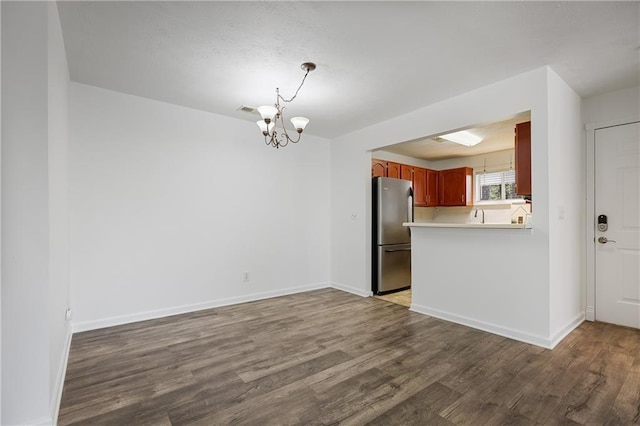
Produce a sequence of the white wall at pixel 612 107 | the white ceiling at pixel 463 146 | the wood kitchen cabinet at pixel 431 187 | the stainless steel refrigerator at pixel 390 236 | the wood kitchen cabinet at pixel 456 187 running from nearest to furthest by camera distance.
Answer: the white wall at pixel 612 107, the white ceiling at pixel 463 146, the stainless steel refrigerator at pixel 390 236, the wood kitchen cabinet at pixel 456 187, the wood kitchen cabinet at pixel 431 187

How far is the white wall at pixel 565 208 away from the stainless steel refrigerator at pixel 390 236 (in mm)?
2208

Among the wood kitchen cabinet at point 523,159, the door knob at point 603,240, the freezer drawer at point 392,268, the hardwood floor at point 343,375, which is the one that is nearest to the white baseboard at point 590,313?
the hardwood floor at point 343,375

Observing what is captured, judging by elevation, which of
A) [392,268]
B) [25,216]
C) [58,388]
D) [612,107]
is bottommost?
[58,388]

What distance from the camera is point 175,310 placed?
3.70 metres

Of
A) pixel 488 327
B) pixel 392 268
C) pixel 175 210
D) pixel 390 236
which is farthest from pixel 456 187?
pixel 175 210

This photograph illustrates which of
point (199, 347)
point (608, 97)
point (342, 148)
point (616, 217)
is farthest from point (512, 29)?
point (199, 347)

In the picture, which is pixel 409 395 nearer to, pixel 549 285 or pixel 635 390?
pixel 635 390

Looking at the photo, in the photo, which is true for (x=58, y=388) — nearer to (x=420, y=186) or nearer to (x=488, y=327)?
(x=488, y=327)

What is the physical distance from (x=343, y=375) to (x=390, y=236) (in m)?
2.85

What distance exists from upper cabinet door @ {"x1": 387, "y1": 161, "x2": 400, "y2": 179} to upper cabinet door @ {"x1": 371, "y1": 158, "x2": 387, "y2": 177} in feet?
0.38

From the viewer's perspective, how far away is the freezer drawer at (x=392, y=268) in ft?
15.4

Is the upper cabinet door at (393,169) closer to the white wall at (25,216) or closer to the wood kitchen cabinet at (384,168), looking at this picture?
the wood kitchen cabinet at (384,168)

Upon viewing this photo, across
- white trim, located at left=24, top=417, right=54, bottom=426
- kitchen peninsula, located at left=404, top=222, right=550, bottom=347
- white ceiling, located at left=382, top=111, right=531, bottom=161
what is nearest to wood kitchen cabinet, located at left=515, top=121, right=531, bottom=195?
kitchen peninsula, located at left=404, top=222, right=550, bottom=347

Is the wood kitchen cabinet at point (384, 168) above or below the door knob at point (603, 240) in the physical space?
above
